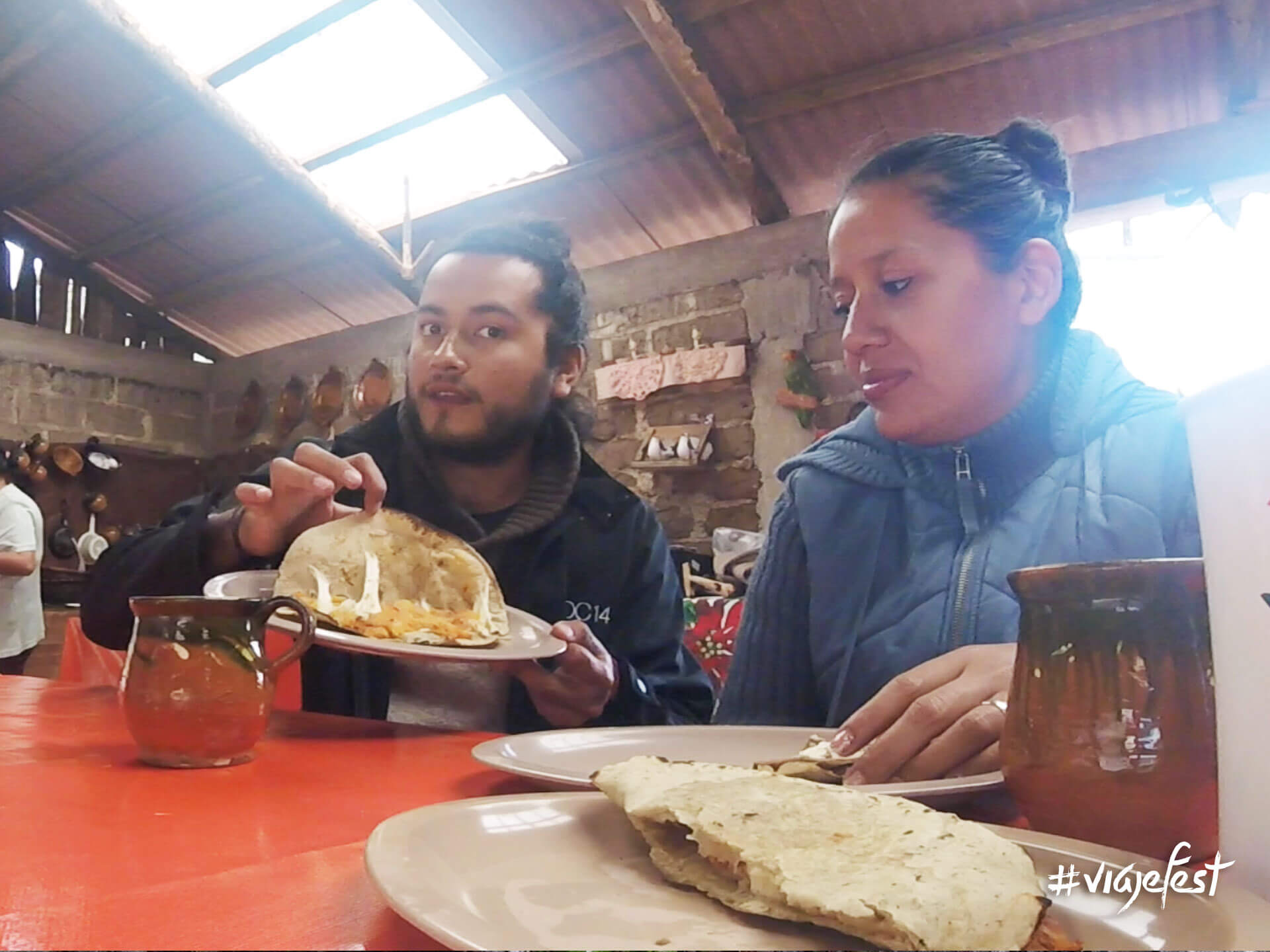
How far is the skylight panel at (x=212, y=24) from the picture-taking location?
3.42 metres

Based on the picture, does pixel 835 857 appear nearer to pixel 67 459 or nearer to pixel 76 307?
pixel 67 459

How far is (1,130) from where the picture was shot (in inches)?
171

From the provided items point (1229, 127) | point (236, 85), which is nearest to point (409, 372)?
point (1229, 127)

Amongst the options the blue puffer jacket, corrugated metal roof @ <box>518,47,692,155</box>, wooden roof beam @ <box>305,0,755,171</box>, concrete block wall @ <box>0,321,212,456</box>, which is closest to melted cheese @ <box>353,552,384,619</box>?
the blue puffer jacket

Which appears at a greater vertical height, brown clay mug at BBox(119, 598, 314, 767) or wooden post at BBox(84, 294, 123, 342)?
wooden post at BBox(84, 294, 123, 342)

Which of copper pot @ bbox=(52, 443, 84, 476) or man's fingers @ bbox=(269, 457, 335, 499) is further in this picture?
copper pot @ bbox=(52, 443, 84, 476)

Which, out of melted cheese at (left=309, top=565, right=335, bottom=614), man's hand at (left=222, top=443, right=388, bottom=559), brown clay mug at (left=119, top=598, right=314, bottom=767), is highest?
man's hand at (left=222, top=443, right=388, bottom=559)

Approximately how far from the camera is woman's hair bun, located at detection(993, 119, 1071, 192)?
3.81 feet

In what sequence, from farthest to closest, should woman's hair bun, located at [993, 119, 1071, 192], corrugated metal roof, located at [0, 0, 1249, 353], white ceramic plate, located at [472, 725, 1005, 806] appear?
corrugated metal roof, located at [0, 0, 1249, 353], woman's hair bun, located at [993, 119, 1071, 192], white ceramic plate, located at [472, 725, 1005, 806]

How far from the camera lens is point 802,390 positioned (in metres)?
3.33

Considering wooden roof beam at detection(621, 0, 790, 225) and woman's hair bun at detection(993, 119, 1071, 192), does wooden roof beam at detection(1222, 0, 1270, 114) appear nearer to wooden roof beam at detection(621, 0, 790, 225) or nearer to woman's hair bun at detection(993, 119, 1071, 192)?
wooden roof beam at detection(621, 0, 790, 225)

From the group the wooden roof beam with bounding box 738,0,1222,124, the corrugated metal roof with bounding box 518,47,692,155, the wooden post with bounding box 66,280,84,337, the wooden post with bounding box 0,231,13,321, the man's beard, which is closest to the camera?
the man's beard

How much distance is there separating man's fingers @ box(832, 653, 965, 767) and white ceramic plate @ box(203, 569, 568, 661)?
0.34 meters

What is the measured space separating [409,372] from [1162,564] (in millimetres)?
1449
